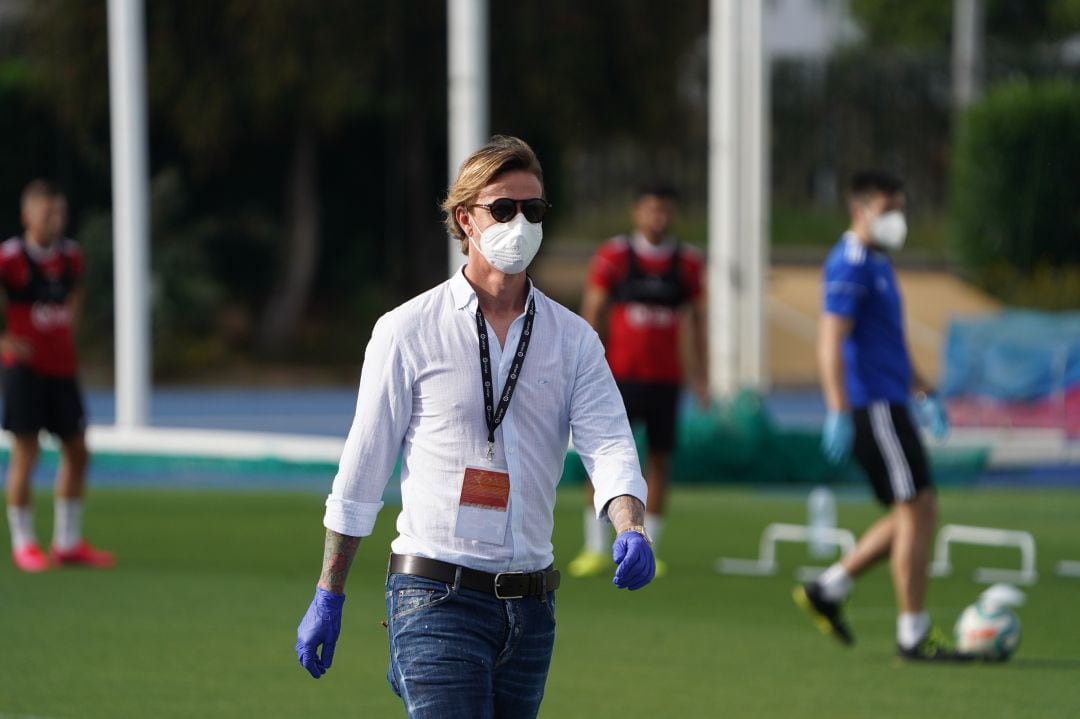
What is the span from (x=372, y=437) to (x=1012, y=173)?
23219 millimetres

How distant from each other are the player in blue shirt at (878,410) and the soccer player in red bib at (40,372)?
4.51 metres

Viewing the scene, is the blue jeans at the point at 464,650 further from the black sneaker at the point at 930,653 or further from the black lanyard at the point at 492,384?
the black sneaker at the point at 930,653

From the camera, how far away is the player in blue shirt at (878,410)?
8.23 metres

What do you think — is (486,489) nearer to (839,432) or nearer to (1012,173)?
(839,432)

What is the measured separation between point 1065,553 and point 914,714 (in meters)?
5.00

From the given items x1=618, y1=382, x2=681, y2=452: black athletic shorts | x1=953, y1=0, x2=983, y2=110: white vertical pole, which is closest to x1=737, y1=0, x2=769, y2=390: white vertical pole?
x1=618, y1=382, x2=681, y2=452: black athletic shorts

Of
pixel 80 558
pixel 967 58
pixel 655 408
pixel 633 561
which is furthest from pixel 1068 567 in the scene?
pixel 967 58

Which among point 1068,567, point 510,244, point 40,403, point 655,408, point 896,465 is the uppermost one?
point 510,244

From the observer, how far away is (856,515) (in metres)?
13.7

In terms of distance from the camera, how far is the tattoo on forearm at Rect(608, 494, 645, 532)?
175 inches

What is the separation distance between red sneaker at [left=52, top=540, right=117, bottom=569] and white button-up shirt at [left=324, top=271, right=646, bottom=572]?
6.86m

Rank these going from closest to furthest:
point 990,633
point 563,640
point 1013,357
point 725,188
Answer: point 990,633 → point 563,640 → point 725,188 → point 1013,357

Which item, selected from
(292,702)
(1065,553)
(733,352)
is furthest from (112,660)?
(733,352)

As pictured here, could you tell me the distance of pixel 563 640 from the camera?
886 cm
